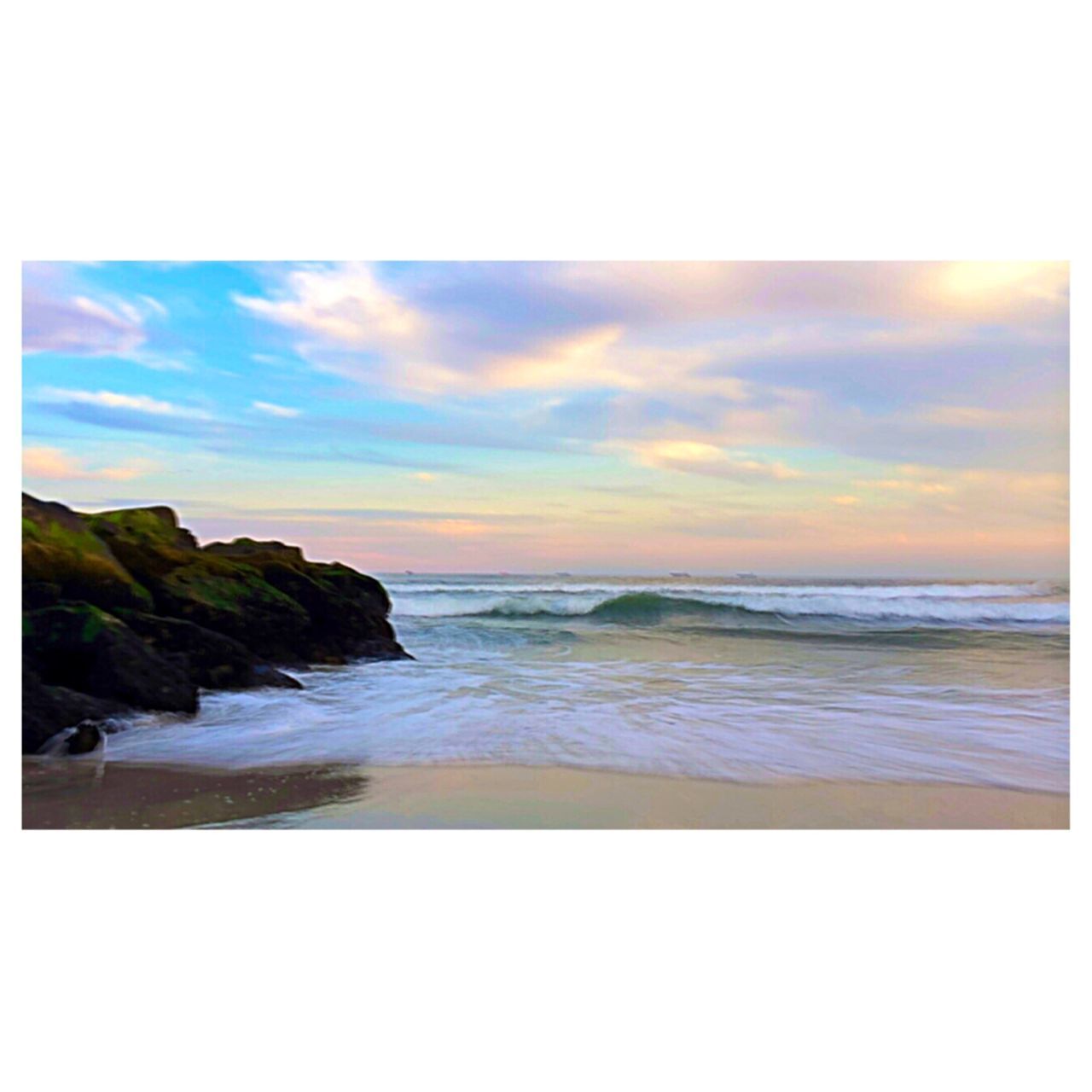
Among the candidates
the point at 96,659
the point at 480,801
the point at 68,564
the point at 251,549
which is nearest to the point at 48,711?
the point at 96,659

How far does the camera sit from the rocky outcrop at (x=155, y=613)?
3508 millimetres

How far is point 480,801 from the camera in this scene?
304 centimetres

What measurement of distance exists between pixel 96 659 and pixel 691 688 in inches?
114

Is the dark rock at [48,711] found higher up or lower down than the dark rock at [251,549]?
lower down

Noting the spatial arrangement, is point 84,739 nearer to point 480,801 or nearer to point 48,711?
point 48,711

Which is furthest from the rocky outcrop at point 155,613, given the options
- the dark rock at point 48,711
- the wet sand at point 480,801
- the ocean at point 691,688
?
the wet sand at point 480,801

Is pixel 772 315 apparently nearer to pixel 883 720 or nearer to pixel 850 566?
pixel 850 566

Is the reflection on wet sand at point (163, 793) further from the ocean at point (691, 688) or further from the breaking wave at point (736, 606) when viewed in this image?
the breaking wave at point (736, 606)

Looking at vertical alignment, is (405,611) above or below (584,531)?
below

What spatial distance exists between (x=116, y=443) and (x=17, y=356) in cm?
51

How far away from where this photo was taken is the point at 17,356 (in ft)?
11.6

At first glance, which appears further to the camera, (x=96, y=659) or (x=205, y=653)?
(x=205, y=653)

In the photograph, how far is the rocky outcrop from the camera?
351 cm

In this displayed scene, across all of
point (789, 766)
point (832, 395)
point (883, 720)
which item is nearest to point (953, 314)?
point (832, 395)
